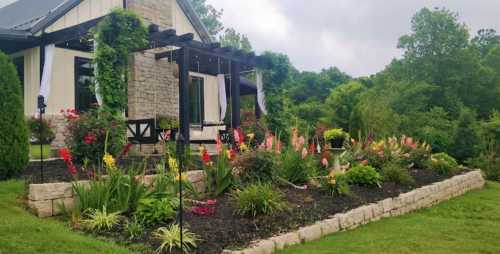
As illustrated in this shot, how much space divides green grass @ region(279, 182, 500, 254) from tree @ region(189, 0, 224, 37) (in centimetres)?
2643

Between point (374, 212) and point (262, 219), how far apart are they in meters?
2.17

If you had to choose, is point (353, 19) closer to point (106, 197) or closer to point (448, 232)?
point (448, 232)

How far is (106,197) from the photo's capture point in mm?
4965

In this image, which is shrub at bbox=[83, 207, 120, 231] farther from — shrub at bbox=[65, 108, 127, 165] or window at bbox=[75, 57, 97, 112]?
window at bbox=[75, 57, 97, 112]

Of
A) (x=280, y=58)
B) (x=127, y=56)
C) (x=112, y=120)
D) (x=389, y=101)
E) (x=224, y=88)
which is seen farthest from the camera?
(x=389, y=101)

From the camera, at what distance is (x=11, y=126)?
19.2 ft

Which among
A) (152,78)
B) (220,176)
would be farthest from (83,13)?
(220,176)

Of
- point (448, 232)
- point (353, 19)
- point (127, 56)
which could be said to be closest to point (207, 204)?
point (448, 232)

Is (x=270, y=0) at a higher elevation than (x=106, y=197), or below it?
higher

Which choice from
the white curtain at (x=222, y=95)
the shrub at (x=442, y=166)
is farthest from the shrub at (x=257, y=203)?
the white curtain at (x=222, y=95)

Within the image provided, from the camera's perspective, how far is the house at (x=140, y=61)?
10.2 m

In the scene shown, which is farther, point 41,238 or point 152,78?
point 152,78

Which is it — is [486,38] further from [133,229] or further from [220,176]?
[133,229]

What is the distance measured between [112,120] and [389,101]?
1807 cm
